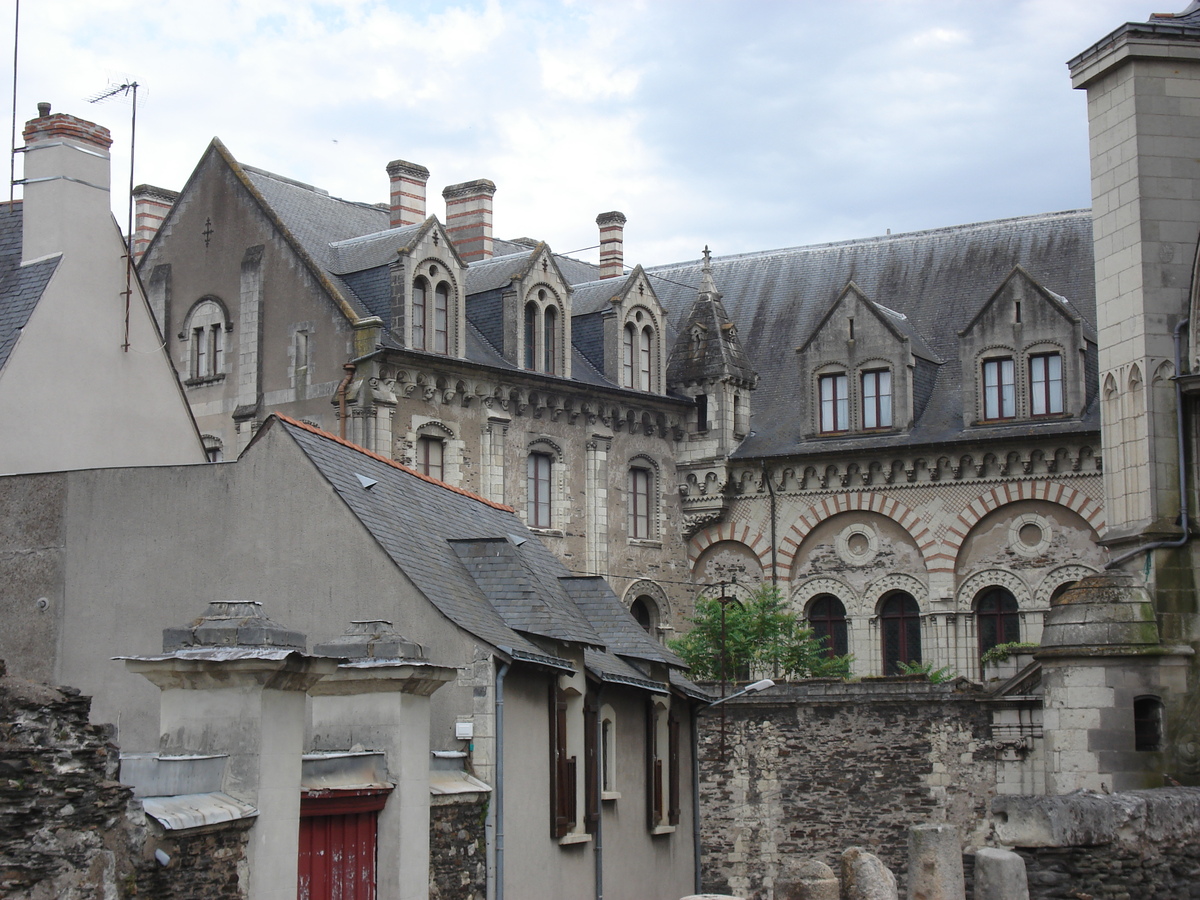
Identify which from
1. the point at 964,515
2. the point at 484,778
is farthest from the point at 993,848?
the point at 964,515

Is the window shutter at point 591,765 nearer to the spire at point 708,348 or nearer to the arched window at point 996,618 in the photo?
the arched window at point 996,618

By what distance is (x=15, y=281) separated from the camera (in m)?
21.2

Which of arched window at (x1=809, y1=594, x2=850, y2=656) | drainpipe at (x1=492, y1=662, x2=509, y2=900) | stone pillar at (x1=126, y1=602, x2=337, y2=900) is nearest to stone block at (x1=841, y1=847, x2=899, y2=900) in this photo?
stone pillar at (x1=126, y1=602, x2=337, y2=900)

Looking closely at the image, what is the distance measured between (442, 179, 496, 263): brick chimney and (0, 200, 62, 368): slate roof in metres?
15.6

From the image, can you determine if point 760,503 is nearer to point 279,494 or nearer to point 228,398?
point 228,398

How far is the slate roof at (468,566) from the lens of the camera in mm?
17344

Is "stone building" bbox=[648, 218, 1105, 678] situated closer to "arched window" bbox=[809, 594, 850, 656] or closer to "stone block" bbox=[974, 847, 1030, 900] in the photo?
"arched window" bbox=[809, 594, 850, 656]

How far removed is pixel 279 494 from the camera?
17.6 metres

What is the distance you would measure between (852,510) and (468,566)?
18.9 metres

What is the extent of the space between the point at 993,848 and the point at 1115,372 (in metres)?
11.6

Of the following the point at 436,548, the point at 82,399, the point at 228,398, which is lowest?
the point at 436,548

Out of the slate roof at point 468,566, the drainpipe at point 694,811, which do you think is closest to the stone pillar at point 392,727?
the slate roof at point 468,566

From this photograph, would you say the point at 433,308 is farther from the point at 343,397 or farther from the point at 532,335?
the point at 532,335

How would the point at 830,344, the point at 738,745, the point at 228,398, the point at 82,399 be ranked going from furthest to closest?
the point at 830,344 < the point at 228,398 < the point at 738,745 < the point at 82,399
